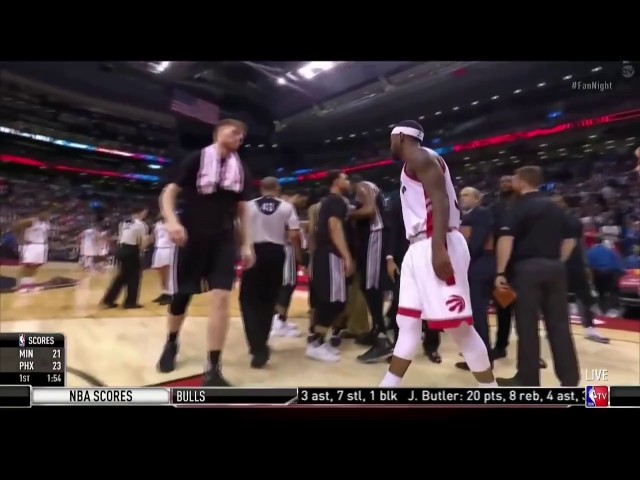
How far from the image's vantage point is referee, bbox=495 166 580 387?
7.84ft

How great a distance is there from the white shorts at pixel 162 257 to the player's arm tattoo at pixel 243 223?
28 cm

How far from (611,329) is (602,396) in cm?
27

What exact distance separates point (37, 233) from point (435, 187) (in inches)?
61.9

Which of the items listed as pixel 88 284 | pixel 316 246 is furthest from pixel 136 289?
pixel 316 246

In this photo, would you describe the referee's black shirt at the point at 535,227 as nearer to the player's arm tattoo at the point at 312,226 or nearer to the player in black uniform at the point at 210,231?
the player's arm tattoo at the point at 312,226

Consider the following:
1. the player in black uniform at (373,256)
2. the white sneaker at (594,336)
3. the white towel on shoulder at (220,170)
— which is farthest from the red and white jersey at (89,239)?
the white sneaker at (594,336)

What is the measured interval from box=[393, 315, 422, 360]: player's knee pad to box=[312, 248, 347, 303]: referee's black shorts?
0.85 feet

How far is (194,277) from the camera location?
2418 mm

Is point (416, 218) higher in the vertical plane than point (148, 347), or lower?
higher

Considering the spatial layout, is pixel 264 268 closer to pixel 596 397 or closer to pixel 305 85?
pixel 305 85

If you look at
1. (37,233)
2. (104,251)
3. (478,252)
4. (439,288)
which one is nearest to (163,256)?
(104,251)

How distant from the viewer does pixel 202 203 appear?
2.43m
